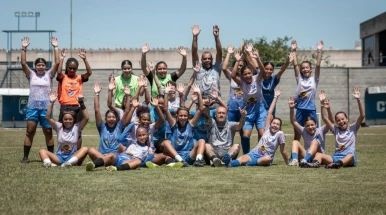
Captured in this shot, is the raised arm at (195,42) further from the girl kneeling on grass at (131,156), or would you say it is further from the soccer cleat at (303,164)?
the soccer cleat at (303,164)

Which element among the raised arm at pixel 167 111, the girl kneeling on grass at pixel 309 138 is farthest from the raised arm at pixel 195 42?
the girl kneeling on grass at pixel 309 138

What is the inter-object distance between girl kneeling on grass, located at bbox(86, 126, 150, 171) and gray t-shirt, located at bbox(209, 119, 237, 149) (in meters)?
1.22

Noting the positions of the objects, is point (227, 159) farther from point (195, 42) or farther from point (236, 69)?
point (195, 42)

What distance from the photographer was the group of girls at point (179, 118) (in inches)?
510

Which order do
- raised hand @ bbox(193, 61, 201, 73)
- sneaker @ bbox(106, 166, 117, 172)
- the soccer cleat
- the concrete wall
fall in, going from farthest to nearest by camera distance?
the concrete wall, raised hand @ bbox(193, 61, 201, 73), the soccer cleat, sneaker @ bbox(106, 166, 117, 172)

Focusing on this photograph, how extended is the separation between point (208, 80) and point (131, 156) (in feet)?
8.32

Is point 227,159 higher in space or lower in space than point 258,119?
lower

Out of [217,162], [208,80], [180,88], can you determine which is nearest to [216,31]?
[208,80]

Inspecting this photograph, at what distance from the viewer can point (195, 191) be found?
9188 millimetres

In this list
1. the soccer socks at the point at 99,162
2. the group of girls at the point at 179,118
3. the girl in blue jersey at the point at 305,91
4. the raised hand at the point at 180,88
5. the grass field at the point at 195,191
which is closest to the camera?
the grass field at the point at 195,191

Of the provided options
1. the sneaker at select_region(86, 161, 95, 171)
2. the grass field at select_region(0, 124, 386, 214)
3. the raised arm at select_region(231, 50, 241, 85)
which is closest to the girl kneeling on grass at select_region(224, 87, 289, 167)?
the grass field at select_region(0, 124, 386, 214)

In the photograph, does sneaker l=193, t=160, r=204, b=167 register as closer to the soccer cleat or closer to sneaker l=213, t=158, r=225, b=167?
sneaker l=213, t=158, r=225, b=167

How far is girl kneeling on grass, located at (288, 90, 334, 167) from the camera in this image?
42.3 feet

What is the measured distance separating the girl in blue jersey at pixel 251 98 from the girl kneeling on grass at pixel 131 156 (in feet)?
7.30
